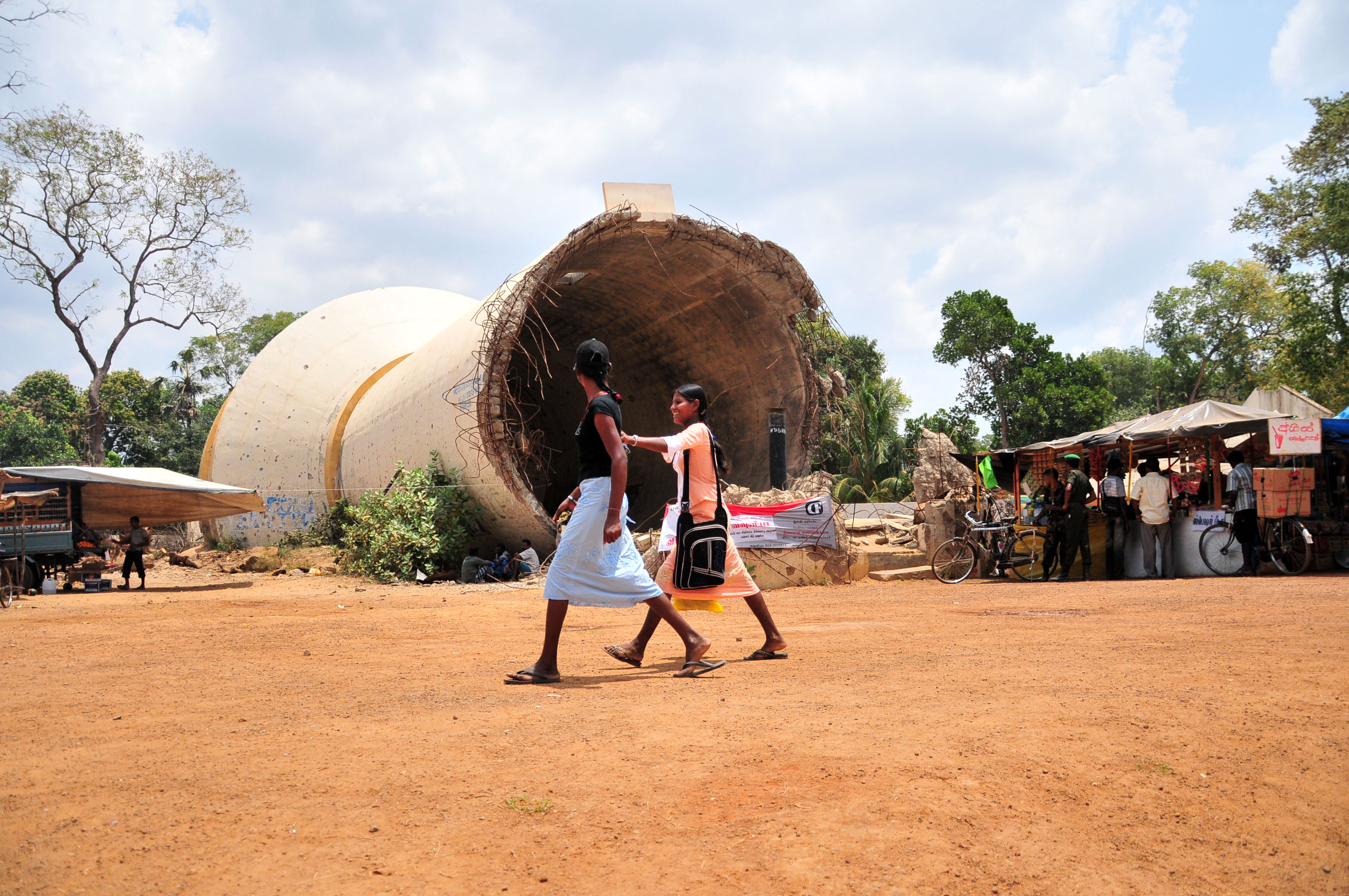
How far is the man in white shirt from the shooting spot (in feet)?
33.7

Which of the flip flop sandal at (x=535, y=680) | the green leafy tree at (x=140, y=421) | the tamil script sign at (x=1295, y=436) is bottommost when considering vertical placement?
the flip flop sandal at (x=535, y=680)

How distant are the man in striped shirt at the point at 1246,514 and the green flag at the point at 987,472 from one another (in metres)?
2.88

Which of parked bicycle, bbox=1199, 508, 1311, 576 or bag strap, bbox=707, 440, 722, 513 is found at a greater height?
bag strap, bbox=707, 440, 722, 513

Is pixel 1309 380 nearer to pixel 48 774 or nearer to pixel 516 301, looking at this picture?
pixel 516 301

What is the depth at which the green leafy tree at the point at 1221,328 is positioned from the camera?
1236 inches

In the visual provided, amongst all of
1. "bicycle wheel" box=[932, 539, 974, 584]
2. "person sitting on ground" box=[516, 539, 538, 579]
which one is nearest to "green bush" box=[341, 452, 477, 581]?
"person sitting on ground" box=[516, 539, 538, 579]

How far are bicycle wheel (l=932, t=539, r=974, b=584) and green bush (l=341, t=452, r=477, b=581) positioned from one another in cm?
589

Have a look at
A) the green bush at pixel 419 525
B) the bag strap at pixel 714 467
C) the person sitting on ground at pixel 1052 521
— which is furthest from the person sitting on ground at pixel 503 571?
the bag strap at pixel 714 467

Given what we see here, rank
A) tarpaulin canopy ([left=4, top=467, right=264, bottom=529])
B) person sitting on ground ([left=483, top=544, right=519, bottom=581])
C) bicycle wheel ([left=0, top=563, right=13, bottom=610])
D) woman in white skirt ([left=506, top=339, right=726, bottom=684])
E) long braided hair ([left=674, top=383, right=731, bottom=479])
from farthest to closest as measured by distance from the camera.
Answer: tarpaulin canopy ([left=4, top=467, right=264, bottom=529])
person sitting on ground ([left=483, top=544, right=519, bottom=581])
bicycle wheel ([left=0, top=563, right=13, bottom=610])
long braided hair ([left=674, top=383, right=731, bottom=479])
woman in white skirt ([left=506, top=339, right=726, bottom=684])

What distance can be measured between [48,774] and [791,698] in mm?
2612

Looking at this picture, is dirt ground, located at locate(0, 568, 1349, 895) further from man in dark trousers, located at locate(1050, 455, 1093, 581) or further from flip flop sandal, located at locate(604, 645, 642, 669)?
man in dark trousers, located at locate(1050, 455, 1093, 581)

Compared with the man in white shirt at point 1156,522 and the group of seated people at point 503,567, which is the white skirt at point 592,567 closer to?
the group of seated people at point 503,567

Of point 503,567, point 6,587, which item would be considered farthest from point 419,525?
point 6,587

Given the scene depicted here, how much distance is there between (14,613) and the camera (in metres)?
8.52
